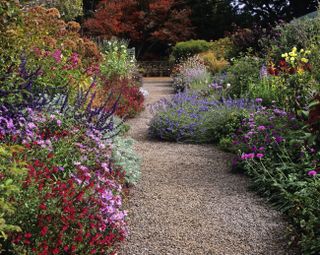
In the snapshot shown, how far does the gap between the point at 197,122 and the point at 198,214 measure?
11.6 feet

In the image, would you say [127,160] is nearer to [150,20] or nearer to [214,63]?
[214,63]

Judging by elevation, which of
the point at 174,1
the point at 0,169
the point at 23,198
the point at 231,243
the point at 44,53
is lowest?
the point at 231,243

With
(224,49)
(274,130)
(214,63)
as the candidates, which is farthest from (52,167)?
(224,49)

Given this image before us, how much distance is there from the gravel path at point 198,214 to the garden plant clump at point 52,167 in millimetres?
248

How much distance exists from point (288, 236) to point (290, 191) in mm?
815

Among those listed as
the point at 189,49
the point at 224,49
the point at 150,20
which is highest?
the point at 150,20

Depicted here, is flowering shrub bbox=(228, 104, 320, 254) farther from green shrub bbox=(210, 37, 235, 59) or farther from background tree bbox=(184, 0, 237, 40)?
background tree bbox=(184, 0, 237, 40)

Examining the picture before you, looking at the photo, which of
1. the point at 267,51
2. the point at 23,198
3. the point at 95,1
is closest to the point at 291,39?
the point at 267,51

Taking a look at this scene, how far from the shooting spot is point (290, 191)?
4574 mm

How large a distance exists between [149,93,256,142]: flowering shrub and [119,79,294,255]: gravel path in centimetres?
121

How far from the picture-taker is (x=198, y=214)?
441cm

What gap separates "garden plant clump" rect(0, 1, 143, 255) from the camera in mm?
2846

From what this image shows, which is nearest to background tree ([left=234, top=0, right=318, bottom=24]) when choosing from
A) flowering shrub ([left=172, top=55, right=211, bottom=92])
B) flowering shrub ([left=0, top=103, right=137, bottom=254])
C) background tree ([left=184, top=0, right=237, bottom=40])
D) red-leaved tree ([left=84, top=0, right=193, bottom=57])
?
background tree ([left=184, top=0, right=237, bottom=40])

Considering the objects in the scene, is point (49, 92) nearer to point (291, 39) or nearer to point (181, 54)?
point (291, 39)
